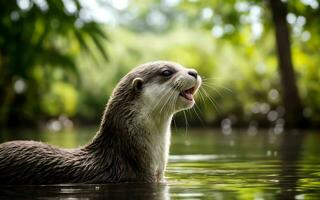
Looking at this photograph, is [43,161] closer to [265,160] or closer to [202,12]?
[265,160]

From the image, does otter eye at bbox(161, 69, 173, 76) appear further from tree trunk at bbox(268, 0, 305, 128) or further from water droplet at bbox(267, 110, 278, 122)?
water droplet at bbox(267, 110, 278, 122)

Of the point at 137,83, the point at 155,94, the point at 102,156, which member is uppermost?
the point at 137,83

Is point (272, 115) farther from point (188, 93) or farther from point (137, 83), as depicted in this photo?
point (137, 83)

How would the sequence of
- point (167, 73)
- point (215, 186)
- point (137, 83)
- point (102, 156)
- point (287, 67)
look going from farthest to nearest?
point (287, 67) < point (167, 73) < point (137, 83) < point (102, 156) < point (215, 186)

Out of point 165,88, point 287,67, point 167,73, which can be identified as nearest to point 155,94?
point 165,88

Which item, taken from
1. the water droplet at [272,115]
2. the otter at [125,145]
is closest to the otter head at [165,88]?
the otter at [125,145]

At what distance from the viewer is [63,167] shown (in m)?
6.47

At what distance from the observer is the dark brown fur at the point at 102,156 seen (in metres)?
6.38

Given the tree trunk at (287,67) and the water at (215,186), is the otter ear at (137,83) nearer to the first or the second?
the water at (215,186)

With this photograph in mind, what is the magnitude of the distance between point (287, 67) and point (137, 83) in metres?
17.0

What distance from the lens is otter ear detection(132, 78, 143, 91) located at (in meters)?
6.80

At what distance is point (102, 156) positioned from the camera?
667cm

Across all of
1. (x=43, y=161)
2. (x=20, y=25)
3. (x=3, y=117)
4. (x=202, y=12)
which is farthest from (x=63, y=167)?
(x=3, y=117)

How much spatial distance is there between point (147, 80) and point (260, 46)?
20375 millimetres
